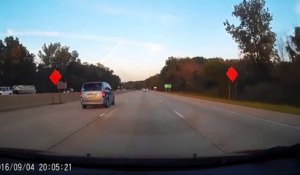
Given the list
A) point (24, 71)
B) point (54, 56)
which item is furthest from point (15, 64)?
point (54, 56)

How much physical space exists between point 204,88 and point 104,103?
75570 mm

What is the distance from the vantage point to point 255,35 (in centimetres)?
7294

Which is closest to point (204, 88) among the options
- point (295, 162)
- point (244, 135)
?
point (244, 135)

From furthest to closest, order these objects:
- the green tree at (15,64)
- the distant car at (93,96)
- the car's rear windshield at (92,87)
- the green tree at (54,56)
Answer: the green tree at (54,56)
the green tree at (15,64)
the car's rear windshield at (92,87)
the distant car at (93,96)

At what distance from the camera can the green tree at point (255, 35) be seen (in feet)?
235

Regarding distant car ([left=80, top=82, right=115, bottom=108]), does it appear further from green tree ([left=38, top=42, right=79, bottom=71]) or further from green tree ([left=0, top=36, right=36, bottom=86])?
green tree ([left=38, top=42, right=79, bottom=71])

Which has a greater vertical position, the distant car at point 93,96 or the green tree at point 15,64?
the green tree at point 15,64

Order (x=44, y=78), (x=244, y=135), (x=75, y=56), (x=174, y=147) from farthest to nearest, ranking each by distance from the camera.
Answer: (x=75, y=56)
(x=44, y=78)
(x=244, y=135)
(x=174, y=147)

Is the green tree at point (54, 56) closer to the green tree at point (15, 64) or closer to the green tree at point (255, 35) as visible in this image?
the green tree at point (15, 64)

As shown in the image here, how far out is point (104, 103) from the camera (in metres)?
31.3

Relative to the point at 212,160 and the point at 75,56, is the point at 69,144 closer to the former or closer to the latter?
the point at 212,160

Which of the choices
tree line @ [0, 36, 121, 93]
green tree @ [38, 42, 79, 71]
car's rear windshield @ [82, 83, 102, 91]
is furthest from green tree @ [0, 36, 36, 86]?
car's rear windshield @ [82, 83, 102, 91]

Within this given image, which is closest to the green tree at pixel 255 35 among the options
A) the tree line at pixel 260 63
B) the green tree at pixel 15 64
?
the tree line at pixel 260 63

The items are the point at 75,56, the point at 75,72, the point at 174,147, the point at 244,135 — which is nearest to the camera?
the point at 174,147
